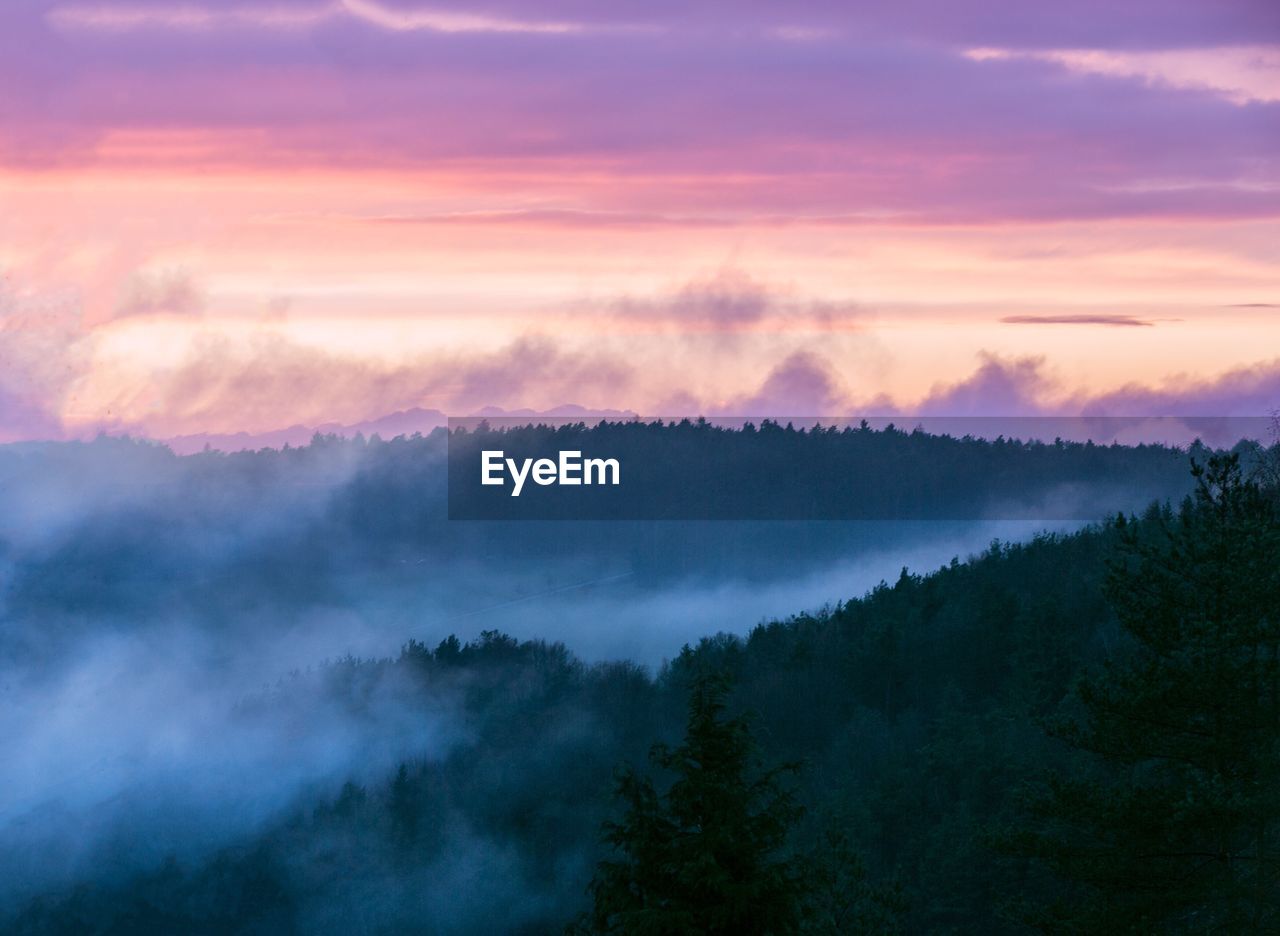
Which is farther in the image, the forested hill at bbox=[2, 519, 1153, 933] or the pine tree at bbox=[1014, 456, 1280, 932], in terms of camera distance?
the forested hill at bbox=[2, 519, 1153, 933]

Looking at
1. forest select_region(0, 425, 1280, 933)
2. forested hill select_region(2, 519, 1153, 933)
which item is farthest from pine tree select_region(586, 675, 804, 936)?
forested hill select_region(2, 519, 1153, 933)

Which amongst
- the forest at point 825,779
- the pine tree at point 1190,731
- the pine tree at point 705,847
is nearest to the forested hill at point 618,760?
the forest at point 825,779

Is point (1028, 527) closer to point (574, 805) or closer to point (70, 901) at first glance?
point (574, 805)

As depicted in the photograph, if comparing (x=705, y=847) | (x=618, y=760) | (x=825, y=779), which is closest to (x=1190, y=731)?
(x=705, y=847)

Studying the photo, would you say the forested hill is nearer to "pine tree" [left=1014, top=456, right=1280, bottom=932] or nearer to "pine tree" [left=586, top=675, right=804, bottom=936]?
"pine tree" [left=1014, top=456, right=1280, bottom=932]

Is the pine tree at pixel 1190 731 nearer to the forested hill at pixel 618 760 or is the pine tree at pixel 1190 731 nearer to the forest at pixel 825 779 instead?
the forest at pixel 825 779
